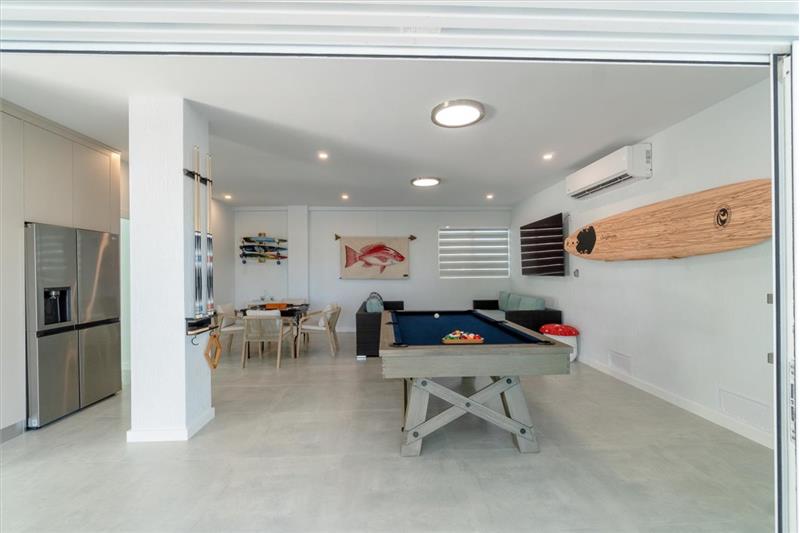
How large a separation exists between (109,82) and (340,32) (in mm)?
2572

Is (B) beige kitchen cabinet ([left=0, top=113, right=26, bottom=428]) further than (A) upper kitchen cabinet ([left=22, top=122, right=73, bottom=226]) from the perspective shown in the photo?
No

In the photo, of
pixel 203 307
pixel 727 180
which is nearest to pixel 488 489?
pixel 203 307

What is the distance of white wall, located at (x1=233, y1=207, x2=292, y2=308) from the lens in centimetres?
775

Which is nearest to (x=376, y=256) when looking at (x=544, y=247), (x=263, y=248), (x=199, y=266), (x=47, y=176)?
(x=263, y=248)

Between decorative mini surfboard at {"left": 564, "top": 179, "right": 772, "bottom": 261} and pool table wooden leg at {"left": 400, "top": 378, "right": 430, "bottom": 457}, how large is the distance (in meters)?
2.70

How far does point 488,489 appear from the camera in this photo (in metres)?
2.12

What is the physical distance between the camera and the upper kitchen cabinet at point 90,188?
346cm

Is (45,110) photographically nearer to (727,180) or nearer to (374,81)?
(374,81)

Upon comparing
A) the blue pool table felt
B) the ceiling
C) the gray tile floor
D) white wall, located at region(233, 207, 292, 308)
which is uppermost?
the ceiling

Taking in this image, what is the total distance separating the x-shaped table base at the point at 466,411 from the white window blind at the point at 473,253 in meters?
5.27

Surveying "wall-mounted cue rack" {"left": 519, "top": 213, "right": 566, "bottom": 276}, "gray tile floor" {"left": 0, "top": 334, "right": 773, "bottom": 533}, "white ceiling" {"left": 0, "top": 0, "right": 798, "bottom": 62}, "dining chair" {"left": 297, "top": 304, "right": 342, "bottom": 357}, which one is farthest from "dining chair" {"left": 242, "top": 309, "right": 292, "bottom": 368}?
"wall-mounted cue rack" {"left": 519, "top": 213, "right": 566, "bottom": 276}

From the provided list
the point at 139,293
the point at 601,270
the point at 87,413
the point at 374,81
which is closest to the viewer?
the point at 374,81

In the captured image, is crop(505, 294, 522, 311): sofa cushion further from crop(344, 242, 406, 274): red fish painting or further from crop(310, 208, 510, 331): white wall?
crop(344, 242, 406, 274): red fish painting

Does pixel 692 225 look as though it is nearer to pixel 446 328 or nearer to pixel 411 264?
pixel 446 328
